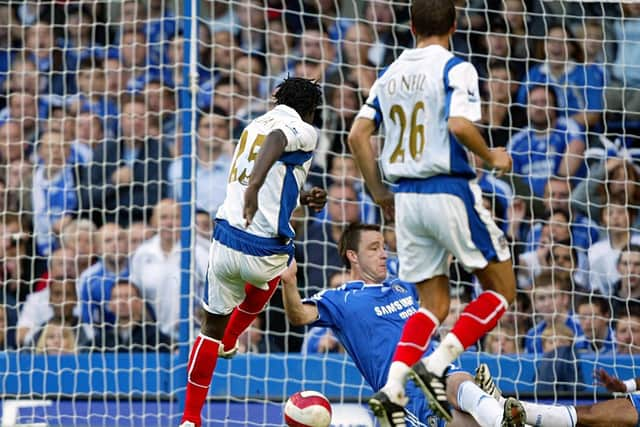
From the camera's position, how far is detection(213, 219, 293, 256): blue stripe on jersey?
6.50 meters

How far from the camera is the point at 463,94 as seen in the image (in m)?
5.72

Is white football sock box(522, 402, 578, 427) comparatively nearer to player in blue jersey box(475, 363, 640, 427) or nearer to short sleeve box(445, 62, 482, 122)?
player in blue jersey box(475, 363, 640, 427)

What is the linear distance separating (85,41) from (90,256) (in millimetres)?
2009

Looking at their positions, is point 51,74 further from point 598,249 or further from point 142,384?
point 598,249

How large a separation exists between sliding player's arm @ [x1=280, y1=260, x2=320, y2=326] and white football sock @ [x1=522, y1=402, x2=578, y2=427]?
130 cm

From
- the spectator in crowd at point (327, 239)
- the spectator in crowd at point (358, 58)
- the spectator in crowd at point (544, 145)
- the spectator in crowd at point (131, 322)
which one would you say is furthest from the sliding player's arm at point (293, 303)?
the spectator in crowd at point (358, 58)

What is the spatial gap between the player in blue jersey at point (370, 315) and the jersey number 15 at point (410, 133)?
134 cm

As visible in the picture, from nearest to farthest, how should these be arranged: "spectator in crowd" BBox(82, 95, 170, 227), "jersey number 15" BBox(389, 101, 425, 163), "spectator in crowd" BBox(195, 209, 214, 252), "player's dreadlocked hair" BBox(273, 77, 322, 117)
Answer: "jersey number 15" BBox(389, 101, 425, 163)
"player's dreadlocked hair" BBox(273, 77, 322, 117)
"spectator in crowd" BBox(195, 209, 214, 252)
"spectator in crowd" BBox(82, 95, 170, 227)

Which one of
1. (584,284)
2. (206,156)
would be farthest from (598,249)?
(206,156)

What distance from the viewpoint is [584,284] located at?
9461mm

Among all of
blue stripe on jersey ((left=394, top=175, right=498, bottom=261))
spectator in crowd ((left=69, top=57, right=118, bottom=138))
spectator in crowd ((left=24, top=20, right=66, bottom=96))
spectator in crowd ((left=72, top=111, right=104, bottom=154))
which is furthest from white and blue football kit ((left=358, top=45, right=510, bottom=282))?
spectator in crowd ((left=24, top=20, right=66, bottom=96))

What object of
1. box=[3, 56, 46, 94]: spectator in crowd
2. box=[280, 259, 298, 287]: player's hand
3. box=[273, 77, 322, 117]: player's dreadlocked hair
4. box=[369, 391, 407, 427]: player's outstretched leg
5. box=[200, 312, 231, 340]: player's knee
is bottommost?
box=[369, 391, 407, 427]: player's outstretched leg

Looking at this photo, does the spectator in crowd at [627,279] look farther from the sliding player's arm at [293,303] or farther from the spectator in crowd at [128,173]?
the spectator in crowd at [128,173]

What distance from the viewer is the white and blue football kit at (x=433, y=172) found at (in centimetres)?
582
